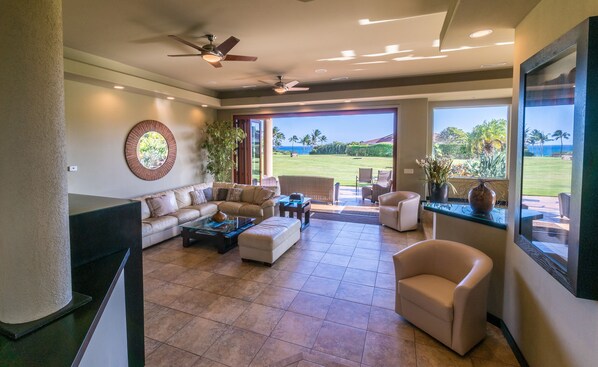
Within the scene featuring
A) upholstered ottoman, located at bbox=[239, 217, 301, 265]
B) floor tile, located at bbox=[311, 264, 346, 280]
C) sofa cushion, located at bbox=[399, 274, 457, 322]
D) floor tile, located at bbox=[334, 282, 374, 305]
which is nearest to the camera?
sofa cushion, located at bbox=[399, 274, 457, 322]

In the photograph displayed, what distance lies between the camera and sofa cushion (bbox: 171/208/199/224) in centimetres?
562

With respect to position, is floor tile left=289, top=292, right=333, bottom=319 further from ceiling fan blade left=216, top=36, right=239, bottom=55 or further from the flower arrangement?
the flower arrangement

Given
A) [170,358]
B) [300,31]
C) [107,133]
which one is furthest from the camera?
[107,133]

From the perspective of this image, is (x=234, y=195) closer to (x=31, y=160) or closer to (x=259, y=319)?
(x=259, y=319)

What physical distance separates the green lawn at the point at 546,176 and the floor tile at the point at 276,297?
251 centimetres

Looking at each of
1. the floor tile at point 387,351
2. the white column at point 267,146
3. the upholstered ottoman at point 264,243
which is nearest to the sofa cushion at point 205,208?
the upholstered ottoman at point 264,243

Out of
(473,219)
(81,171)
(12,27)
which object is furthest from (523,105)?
Answer: (81,171)

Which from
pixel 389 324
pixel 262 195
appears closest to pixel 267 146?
pixel 262 195

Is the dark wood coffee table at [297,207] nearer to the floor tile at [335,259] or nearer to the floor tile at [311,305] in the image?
the floor tile at [335,259]

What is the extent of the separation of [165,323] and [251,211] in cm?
343

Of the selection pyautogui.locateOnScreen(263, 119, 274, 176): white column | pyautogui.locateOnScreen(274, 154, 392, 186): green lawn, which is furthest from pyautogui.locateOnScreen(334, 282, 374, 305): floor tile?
pyautogui.locateOnScreen(274, 154, 392, 186): green lawn

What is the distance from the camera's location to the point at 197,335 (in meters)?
2.68

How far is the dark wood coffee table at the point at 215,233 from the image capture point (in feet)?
15.6

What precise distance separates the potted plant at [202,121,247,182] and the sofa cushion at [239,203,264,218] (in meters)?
2.07
